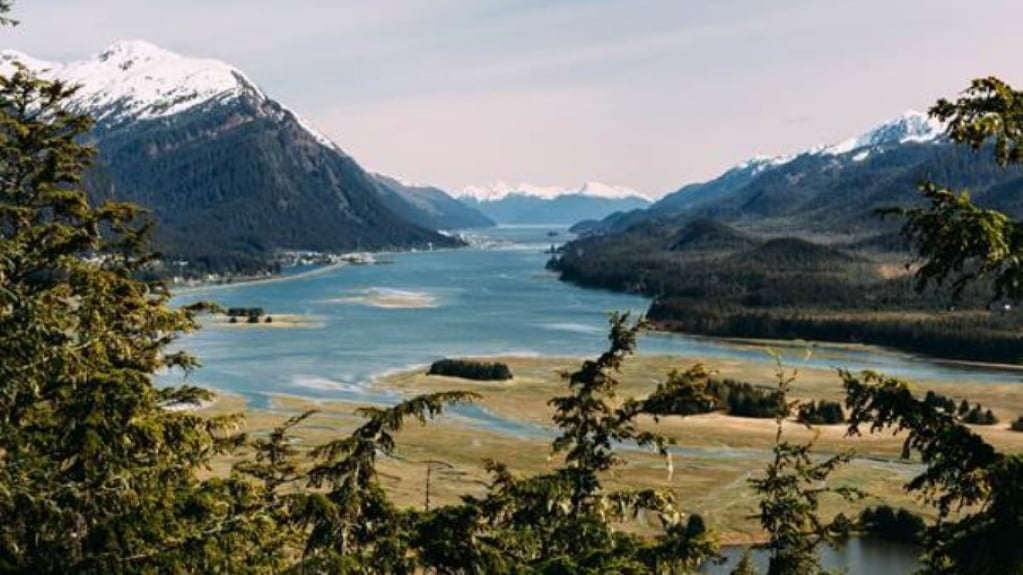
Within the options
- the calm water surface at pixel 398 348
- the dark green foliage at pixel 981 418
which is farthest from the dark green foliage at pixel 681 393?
the dark green foliage at pixel 981 418

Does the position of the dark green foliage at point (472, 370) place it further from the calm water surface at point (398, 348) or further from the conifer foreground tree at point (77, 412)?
the conifer foreground tree at point (77, 412)

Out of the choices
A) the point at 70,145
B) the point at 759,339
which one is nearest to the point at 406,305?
the point at 759,339

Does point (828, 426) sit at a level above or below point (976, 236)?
below

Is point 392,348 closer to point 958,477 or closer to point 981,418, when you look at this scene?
point 981,418

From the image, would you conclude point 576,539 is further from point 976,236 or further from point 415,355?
point 415,355

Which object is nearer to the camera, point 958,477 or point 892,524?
point 958,477

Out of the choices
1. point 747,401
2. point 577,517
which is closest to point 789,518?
point 577,517
